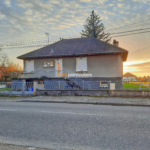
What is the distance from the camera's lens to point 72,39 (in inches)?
948

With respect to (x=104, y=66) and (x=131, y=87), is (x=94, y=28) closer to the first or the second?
(x=104, y=66)

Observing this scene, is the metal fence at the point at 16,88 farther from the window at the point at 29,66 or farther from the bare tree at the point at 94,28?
the bare tree at the point at 94,28

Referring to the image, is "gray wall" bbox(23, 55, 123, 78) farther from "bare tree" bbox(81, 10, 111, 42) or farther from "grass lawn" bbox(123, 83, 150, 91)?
"bare tree" bbox(81, 10, 111, 42)

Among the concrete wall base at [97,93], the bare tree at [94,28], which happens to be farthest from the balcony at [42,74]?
the bare tree at [94,28]

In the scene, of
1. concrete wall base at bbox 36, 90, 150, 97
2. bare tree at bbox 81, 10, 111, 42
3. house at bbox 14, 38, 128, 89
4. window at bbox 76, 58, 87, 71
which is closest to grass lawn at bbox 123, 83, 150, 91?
concrete wall base at bbox 36, 90, 150, 97

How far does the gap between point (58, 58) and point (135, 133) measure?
17.1m

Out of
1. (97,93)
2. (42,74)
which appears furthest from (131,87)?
(42,74)

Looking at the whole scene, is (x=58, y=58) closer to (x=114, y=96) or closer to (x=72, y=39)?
(x=72, y=39)

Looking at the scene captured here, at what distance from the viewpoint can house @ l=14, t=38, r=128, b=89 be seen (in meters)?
18.4

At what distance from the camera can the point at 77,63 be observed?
19.8m

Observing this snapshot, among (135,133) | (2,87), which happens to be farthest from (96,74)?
(135,133)

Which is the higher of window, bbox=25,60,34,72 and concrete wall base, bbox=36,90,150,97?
window, bbox=25,60,34,72

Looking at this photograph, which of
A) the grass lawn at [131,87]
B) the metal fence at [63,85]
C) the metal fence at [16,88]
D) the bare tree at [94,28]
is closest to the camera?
the grass lawn at [131,87]

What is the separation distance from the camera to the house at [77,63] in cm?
1838
